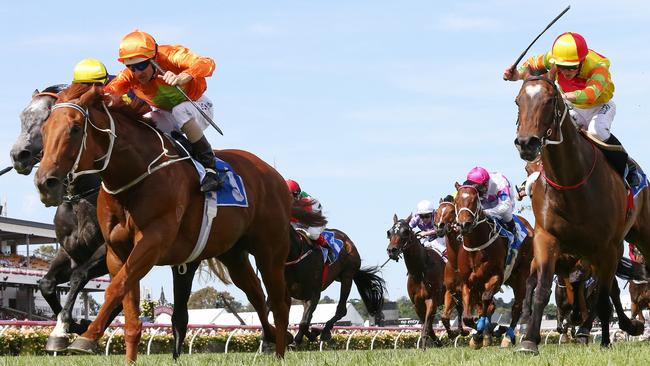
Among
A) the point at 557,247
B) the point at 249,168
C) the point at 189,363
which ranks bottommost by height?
the point at 189,363

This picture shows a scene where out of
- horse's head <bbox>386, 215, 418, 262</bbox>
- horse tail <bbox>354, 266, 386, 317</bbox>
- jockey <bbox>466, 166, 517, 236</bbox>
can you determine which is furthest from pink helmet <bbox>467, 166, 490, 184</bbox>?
horse tail <bbox>354, 266, 386, 317</bbox>

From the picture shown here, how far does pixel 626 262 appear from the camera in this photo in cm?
1180

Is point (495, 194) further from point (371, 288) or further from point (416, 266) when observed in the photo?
point (371, 288)

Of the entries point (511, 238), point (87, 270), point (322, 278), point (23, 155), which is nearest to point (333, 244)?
point (322, 278)

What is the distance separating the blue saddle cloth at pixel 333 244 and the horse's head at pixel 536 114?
25.7ft

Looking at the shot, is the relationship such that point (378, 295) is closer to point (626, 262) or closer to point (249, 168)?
point (626, 262)

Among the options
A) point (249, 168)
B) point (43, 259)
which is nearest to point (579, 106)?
point (249, 168)

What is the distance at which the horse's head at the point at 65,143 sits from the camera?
5777 mm

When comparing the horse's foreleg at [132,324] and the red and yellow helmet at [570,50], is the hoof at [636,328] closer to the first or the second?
the red and yellow helmet at [570,50]

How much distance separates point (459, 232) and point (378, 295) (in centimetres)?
444

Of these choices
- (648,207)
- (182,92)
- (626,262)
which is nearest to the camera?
(182,92)

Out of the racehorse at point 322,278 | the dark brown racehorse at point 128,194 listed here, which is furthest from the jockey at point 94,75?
the racehorse at point 322,278

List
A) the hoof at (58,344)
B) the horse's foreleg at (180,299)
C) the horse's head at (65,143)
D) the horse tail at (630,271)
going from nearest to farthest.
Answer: the horse's head at (65,143)
the hoof at (58,344)
the horse's foreleg at (180,299)
the horse tail at (630,271)

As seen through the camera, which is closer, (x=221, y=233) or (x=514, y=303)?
(x=221, y=233)
